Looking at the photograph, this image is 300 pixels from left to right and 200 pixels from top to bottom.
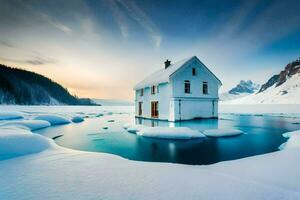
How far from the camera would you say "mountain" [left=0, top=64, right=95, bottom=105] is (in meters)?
98.3

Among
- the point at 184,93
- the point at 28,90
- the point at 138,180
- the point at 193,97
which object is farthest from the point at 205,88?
the point at 28,90

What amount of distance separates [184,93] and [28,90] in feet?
399

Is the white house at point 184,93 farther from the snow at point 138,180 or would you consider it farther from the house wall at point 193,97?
the snow at point 138,180

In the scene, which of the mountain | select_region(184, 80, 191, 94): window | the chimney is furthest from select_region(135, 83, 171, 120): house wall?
the mountain

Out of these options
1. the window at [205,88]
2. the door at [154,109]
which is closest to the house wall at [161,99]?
the door at [154,109]

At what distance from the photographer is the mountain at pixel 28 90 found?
98.3 metres

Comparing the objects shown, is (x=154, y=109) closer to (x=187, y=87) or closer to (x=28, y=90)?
(x=187, y=87)

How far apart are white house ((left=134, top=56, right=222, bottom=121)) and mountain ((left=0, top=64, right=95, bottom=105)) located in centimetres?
10635

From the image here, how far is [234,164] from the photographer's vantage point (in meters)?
4.80

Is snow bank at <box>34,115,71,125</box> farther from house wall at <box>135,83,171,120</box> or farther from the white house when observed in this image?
the white house

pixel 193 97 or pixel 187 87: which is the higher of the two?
pixel 187 87

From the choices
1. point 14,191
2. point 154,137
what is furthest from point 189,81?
point 14,191

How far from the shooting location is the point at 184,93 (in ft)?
63.5

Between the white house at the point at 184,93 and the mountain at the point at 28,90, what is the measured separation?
349ft
